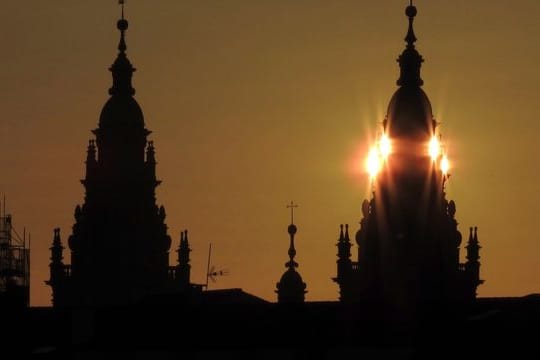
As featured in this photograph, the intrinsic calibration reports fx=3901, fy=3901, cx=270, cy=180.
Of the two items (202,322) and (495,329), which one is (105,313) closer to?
(202,322)

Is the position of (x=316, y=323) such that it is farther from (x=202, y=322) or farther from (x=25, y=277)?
(x=25, y=277)

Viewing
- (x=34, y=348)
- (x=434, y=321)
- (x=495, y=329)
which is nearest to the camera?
(x=495, y=329)

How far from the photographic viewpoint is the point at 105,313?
18150 cm

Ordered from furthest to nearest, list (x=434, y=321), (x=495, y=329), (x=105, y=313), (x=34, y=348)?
(x=105, y=313) < (x=34, y=348) < (x=434, y=321) < (x=495, y=329)

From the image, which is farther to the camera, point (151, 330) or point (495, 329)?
point (151, 330)

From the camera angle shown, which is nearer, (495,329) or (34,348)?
(495,329)

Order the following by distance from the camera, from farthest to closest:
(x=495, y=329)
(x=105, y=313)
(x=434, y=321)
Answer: (x=105, y=313)
(x=434, y=321)
(x=495, y=329)

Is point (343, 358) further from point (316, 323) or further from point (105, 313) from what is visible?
point (105, 313)

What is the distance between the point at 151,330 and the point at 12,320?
10.9 m

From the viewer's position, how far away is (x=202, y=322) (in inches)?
6737

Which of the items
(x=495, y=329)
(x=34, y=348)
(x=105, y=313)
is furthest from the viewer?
(x=105, y=313)

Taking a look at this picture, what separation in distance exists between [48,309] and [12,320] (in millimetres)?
13033

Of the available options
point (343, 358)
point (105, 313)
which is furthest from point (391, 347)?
point (105, 313)

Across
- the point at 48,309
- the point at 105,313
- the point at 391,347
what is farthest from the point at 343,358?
the point at 48,309
